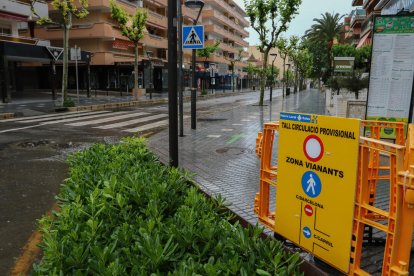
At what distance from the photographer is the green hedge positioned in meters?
2.12

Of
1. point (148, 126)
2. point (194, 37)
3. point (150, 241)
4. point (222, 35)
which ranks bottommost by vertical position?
point (148, 126)

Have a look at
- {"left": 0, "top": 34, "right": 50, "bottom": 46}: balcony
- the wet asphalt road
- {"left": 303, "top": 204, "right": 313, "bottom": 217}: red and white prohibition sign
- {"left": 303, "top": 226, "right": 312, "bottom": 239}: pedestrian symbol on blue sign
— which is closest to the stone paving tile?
{"left": 303, "top": 226, "right": 312, "bottom": 239}: pedestrian symbol on blue sign

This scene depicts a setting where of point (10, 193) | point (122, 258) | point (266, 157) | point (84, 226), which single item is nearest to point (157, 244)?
point (122, 258)

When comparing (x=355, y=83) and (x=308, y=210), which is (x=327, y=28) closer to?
(x=355, y=83)

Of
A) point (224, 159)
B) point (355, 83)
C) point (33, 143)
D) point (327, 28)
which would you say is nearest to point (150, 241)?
point (224, 159)

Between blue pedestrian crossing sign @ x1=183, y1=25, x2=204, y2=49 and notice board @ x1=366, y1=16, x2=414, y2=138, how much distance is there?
520 centimetres

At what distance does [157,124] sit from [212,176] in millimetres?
8731

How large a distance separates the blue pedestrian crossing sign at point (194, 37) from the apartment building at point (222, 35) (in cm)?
4557

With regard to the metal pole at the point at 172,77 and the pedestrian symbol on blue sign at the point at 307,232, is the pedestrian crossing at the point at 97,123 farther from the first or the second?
the pedestrian symbol on blue sign at the point at 307,232

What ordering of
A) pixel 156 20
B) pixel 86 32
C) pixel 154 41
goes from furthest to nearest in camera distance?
pixel 156 20
pixel 154 41
pixel 86 32

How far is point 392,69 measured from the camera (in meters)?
7.39

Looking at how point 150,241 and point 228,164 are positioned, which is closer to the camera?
point 150,241

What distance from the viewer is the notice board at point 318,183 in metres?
2.78

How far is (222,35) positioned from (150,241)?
75765mm
